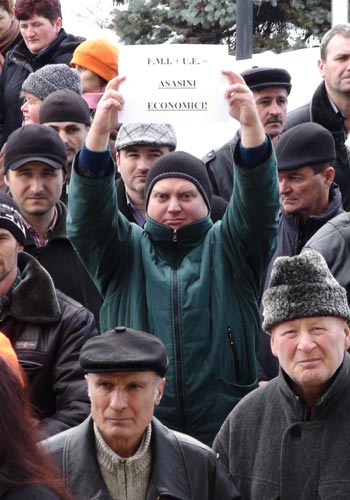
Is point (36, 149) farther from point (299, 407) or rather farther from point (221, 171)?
point (299, 407)

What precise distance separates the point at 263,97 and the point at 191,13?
16.5 ft

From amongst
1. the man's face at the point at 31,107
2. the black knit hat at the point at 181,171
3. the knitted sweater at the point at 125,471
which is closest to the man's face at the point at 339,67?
the man's face at the point at 31,107

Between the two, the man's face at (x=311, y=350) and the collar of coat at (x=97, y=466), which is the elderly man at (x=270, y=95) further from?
the collar of coat at (x=97, y=466)

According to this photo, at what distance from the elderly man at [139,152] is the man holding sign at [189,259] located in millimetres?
903

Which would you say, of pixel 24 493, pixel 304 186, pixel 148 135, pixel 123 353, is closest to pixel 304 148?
pixel 304 186

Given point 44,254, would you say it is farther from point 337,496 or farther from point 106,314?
point 337,496

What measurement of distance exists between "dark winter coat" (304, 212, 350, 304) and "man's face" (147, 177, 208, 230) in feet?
1.77

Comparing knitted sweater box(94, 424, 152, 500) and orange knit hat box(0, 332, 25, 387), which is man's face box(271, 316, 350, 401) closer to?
knitted sweater box(94, 424, 152, 500)

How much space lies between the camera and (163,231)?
6.17 meters

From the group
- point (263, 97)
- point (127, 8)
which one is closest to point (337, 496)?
point (263, 97)

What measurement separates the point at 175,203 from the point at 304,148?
1.35 metres

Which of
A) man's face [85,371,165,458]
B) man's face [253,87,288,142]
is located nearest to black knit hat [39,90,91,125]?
man's face [253,87,288,142]

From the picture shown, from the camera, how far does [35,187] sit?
7113 millimetres

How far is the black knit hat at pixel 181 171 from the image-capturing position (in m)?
6.32
